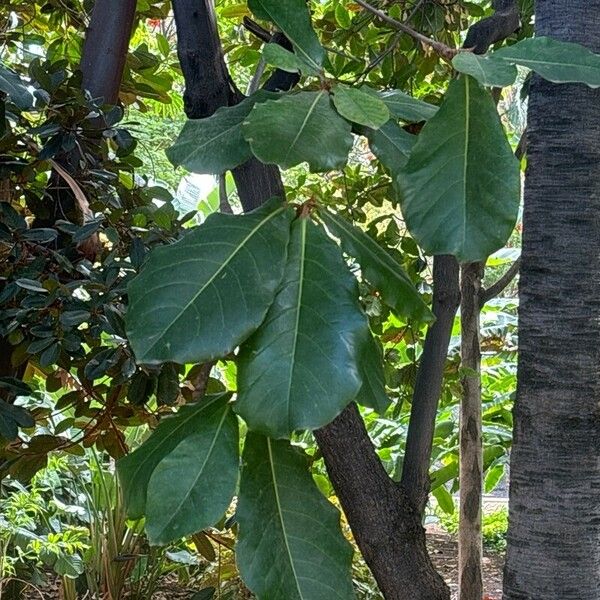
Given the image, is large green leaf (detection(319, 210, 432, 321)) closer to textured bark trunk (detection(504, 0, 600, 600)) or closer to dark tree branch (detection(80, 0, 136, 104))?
textured bark trunk (detection(504, 0, 600, 600))

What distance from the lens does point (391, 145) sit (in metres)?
0.50

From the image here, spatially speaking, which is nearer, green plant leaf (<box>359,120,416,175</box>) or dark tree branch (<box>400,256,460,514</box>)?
green plant leaf (<box>359,120,416,175</box>)

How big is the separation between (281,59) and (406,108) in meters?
0.10

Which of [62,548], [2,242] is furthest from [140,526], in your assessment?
[2,242]

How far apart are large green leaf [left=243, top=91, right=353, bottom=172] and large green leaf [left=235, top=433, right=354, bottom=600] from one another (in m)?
0.18

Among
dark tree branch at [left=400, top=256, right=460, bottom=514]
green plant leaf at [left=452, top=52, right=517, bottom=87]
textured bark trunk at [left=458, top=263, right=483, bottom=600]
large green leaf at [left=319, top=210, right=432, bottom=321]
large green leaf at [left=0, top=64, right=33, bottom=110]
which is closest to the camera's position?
green plant leaf at [left=452, top=52, right=517, bottom=87]

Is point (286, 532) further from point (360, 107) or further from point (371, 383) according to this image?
point (360, 107)

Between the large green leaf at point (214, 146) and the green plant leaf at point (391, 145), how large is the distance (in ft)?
0.22

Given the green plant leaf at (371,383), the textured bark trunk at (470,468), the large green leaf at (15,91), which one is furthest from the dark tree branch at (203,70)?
the textured bark trunk at (470,468)

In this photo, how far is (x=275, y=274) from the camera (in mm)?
445

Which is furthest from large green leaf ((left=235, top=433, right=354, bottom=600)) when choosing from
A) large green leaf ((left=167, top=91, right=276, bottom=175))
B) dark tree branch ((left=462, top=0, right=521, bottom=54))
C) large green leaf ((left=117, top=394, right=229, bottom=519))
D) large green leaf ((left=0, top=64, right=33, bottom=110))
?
dark tree branch ((left=462, top=0, right=521, bottom=54))

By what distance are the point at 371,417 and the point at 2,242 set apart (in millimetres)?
1988

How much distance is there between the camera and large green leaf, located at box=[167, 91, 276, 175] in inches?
19.2

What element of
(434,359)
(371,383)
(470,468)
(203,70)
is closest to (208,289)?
(371,383)
